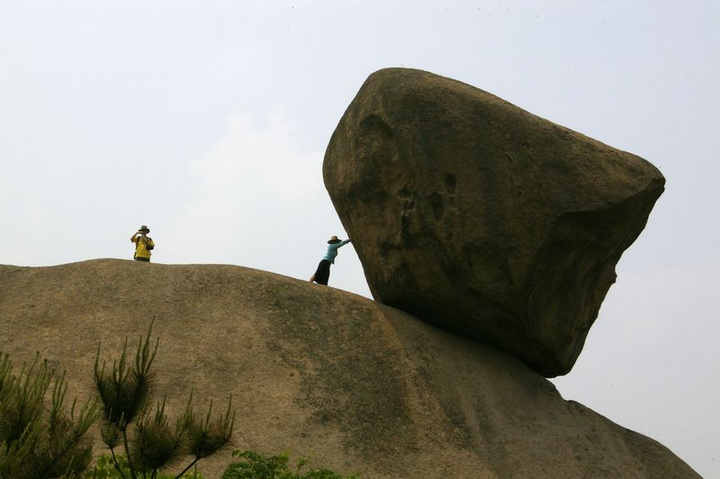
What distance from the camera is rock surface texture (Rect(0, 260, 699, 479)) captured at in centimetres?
906

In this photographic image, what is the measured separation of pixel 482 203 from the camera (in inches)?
395

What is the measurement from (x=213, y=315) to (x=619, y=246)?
4.74 meters

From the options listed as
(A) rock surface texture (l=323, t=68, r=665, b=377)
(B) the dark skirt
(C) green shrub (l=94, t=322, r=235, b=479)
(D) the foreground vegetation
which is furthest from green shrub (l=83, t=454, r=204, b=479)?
(B) the dark skirt

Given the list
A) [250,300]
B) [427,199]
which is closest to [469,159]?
[427,199]

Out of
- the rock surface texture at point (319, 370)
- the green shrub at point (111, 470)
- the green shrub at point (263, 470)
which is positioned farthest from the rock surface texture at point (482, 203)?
the green shrub at point (111, 470)

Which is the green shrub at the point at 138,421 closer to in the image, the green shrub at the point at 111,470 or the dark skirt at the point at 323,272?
the green shrub at the point at 111,470

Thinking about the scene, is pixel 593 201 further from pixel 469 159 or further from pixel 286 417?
pixel 286 417

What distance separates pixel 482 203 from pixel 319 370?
2504mm

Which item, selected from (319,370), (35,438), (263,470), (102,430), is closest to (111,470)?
(263,470)

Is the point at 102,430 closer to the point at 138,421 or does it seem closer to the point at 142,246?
the point at 138,421

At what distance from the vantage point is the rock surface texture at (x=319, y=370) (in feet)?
29.7

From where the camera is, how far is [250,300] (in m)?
10.1

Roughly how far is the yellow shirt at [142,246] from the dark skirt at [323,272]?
2419 mm

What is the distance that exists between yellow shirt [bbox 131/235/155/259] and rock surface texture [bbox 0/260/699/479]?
8.19 feet
